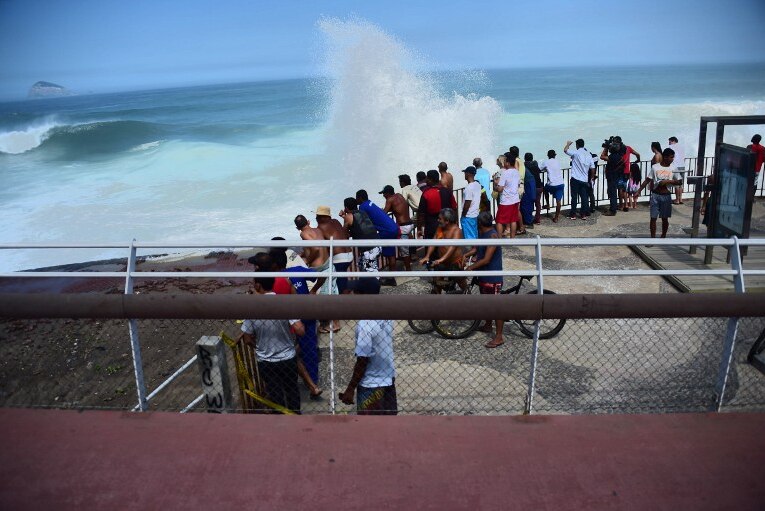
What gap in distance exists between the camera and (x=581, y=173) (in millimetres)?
12219

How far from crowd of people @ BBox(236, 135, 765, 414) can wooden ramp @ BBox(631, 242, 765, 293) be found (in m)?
1.08

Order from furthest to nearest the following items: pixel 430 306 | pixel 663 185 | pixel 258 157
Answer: pixel 258 157, pixel 663 185, pixel 430 306

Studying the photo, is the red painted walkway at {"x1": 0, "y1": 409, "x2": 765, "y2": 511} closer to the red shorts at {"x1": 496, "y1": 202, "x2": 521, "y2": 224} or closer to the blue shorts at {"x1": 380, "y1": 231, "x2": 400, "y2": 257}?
the blue shorts at {"x1": 380, "y1": 231, "x2": 400, "y2": 257}

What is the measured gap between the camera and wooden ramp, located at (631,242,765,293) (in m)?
7.76

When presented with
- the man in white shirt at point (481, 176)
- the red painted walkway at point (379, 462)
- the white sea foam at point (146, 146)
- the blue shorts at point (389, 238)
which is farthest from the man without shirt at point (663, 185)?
the white sea foam at point (146, 146)

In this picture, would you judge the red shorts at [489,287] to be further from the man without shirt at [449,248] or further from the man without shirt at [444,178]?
the man without shirt at [444,178]

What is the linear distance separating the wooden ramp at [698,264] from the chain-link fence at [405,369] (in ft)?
4.19

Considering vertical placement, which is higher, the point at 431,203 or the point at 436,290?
the point at 431,203

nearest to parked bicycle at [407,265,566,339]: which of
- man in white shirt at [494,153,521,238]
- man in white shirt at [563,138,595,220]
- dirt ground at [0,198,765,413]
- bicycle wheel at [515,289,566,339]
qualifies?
bicycle wheel at [515,289,566,339]

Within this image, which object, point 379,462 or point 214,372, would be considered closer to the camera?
point 379,462

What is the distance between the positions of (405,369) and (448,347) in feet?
2.45

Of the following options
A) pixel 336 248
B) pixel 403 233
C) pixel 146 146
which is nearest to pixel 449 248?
pixel 336 248

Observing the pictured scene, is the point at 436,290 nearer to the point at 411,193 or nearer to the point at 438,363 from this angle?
the point at 438,363

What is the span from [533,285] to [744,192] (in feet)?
9.93
